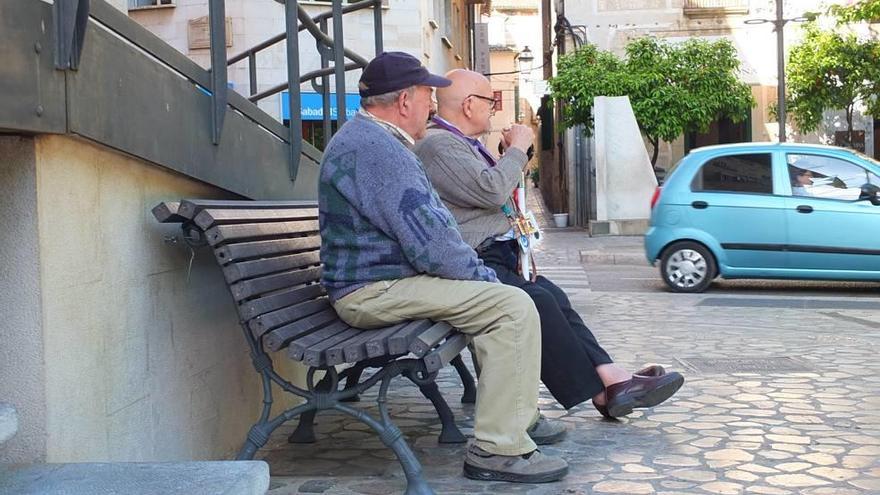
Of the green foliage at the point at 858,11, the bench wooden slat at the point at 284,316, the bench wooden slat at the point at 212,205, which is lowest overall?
the bench wooden slat at the point at 284,316

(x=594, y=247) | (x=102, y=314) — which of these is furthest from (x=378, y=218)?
(x=594, y=247)

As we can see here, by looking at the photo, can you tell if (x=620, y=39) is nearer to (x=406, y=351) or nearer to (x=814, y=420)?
(x=814, y=420)

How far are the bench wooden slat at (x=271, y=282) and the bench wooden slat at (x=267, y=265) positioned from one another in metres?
0.02

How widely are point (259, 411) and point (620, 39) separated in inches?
899

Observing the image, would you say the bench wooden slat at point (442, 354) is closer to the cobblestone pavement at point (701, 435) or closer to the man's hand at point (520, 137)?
the cobblestone pavement at point (701, 435)

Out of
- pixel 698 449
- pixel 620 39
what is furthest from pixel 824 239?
pixel 620 39

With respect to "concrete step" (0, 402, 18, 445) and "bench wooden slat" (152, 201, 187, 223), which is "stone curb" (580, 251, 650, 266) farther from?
"concrete step" (0, 402, 18, 445)

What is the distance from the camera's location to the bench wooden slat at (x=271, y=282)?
3693 millimetres

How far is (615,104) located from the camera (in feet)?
70.1

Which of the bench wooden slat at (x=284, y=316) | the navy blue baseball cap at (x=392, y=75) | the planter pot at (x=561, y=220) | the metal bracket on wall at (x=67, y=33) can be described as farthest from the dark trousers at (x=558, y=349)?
the planter pot at (x=561, y=220)

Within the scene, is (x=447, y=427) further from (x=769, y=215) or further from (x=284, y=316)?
(x=769, y=215)

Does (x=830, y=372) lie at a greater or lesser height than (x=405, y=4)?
lesser

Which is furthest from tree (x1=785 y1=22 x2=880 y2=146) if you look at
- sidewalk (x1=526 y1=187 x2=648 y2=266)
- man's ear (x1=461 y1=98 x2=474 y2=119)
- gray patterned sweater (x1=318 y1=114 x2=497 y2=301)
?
gray patterned sweater (x1=318 y1=114 x2=497 y2=301)

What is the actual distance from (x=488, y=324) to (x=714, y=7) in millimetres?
23485
